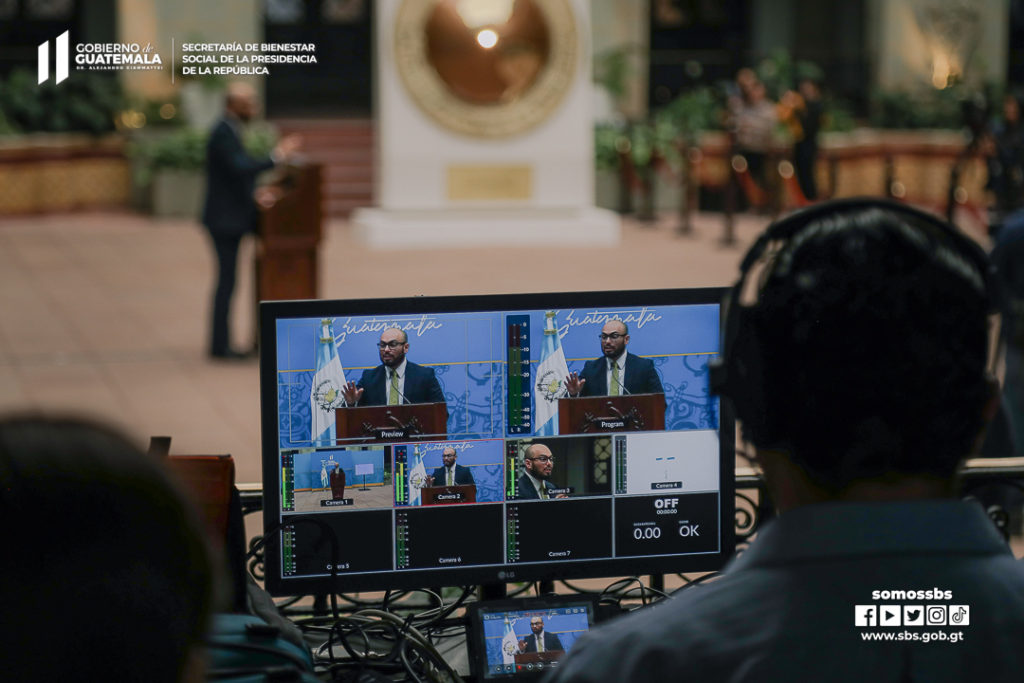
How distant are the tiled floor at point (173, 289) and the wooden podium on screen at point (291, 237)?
58 cm

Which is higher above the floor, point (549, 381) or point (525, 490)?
point (549, 381)

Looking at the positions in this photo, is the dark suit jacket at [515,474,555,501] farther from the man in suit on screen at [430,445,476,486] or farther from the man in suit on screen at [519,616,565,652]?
the man in suit on screen at [519,616,565,652]

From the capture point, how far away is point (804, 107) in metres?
18.3

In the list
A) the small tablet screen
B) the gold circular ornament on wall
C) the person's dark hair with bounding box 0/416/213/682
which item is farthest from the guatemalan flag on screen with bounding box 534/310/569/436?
the gold circular ornament on wall

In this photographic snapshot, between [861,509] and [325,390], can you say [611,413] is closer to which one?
[325,390]

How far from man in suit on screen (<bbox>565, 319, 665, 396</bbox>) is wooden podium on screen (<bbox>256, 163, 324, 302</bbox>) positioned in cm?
740

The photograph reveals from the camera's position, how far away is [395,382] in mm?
2674

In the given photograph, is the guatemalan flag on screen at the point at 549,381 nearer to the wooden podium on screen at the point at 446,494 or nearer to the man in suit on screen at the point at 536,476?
the man in suit on screen at the point at 536,476

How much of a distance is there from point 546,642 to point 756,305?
1373 millimetres

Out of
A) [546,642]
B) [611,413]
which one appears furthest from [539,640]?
[611,413]

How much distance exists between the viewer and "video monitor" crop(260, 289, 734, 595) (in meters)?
2.65

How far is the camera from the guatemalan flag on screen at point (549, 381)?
2721 millimetres

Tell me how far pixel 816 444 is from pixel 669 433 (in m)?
1.47

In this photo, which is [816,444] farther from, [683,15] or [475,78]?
[683,15]
